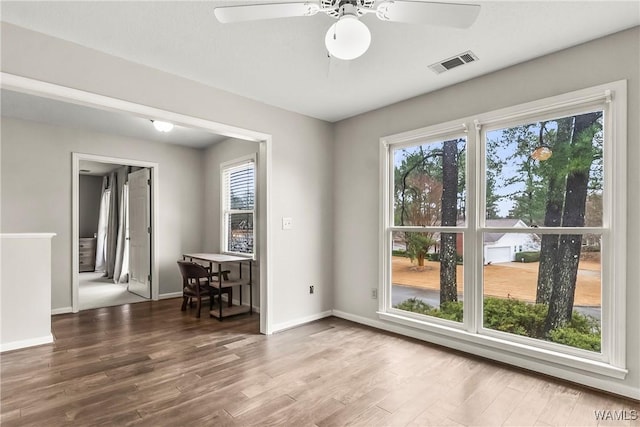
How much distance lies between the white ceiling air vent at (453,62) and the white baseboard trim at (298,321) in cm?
302

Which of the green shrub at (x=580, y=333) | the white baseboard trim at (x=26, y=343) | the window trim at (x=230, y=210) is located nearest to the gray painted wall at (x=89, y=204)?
the window trim at (x=230, y=210)

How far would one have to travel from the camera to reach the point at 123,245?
707 centimetres

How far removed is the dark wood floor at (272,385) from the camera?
206 cm

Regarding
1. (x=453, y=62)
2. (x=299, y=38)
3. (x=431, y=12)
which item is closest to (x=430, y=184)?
(x=453, y=62)

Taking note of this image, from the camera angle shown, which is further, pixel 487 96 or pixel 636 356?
pixel 487 96

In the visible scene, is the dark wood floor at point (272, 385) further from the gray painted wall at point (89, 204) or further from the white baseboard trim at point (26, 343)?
the gray painted wall at point (89, 204)

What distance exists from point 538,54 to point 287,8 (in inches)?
85.0

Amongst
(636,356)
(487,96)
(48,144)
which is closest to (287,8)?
(487,96)

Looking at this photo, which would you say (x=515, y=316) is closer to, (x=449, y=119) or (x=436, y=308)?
(x=436, y=308)

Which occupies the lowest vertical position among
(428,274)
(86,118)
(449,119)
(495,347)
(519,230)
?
(495,347)

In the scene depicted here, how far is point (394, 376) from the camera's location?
2.60 metres

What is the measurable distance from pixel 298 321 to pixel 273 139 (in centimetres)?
216

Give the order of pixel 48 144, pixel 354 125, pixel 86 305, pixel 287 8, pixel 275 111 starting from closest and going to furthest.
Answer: pixel 287 8, pixel 275 111, pixel 354 125, pixel 48 144, pixel 86 305

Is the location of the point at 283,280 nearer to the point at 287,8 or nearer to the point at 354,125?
the point at 354,125
